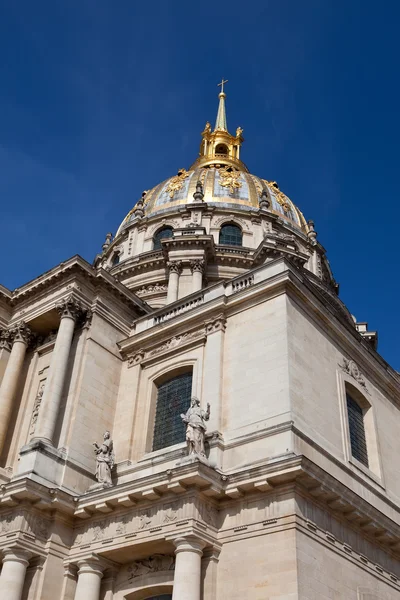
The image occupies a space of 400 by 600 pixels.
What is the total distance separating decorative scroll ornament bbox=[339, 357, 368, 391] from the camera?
865 inches

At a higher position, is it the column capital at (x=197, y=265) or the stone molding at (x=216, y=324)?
the column capital at (x=197, y=265)

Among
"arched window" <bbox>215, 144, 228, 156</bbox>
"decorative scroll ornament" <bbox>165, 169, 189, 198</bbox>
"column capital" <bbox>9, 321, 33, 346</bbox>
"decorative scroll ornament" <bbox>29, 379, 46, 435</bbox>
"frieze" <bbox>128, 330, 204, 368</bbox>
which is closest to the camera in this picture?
"frieze" <bbox>128, 330, 204, 368</bbox>

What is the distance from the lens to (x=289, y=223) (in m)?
47.4

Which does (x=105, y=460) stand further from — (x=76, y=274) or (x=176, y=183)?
(x=176, y=183)

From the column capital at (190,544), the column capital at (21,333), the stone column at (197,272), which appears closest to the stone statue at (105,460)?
the column capital at (190,544)

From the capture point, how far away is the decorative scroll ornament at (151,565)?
58.1 feet

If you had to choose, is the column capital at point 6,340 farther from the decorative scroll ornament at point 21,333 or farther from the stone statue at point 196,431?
the stone statue at point 196,431

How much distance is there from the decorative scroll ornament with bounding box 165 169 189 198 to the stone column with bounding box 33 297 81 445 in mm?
25344

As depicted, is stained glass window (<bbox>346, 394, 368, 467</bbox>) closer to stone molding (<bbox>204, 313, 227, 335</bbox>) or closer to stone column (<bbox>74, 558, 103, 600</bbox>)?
stone molding (<bbox>204, 313, 227, 335</bbox>)

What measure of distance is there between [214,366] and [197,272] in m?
17.9

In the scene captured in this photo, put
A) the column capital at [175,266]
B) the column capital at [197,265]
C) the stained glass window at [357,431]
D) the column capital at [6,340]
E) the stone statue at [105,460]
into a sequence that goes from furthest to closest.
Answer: the column capital at [175,266] → the column capital at [197,265] → the column capital at [6,340] → the stained glass window at [357,431] → the stone statue at [105,460]

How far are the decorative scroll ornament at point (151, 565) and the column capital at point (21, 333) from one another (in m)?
9.78

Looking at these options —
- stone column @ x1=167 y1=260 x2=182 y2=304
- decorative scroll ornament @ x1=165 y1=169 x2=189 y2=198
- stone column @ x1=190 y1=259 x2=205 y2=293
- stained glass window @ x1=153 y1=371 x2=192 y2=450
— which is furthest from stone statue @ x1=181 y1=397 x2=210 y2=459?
decorative scroll ornament @ x1=165 y1=169 x2=189 y2=198

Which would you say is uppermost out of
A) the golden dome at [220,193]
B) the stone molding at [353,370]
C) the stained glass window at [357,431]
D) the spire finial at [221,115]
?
the spire finial at [221,115]
